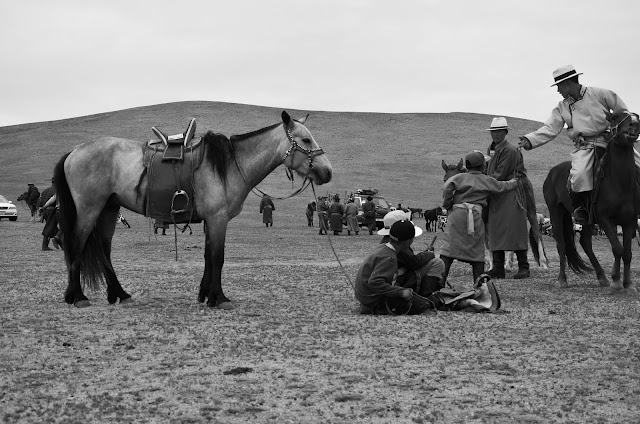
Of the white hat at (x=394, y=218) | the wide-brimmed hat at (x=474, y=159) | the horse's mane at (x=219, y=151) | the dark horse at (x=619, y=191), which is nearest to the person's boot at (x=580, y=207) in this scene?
the dark horse at (x=619, y=191)

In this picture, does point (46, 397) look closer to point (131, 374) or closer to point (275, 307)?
point (131, 374)

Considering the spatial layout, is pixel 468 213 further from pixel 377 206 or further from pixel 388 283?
pixel 377 206

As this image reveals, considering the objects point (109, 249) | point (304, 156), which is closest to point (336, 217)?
point (109, 249)

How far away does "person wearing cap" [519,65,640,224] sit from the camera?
12828mm

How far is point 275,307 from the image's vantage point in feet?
36.2

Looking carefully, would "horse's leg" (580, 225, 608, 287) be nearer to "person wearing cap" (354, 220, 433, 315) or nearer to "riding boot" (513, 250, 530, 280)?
"riding boot" (513, 250, 530, 280)

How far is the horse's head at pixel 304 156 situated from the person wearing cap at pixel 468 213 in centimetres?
177

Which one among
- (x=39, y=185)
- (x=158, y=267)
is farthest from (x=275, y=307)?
(x=39, y=185)

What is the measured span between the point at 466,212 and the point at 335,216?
30.5 metres

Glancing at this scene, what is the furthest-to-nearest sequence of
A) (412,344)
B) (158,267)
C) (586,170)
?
1. (158,267)
2. (586,170)
3. (412,344)

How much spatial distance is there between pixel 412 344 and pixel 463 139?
9803cm

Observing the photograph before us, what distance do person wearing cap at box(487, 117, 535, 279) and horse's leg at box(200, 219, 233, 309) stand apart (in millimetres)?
5266

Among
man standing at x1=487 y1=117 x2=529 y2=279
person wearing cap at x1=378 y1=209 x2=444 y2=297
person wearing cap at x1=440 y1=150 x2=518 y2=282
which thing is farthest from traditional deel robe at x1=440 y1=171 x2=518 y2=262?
man standing at x1=487 y1=117 x2=529 y2=279

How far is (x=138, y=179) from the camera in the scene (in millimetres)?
11523
